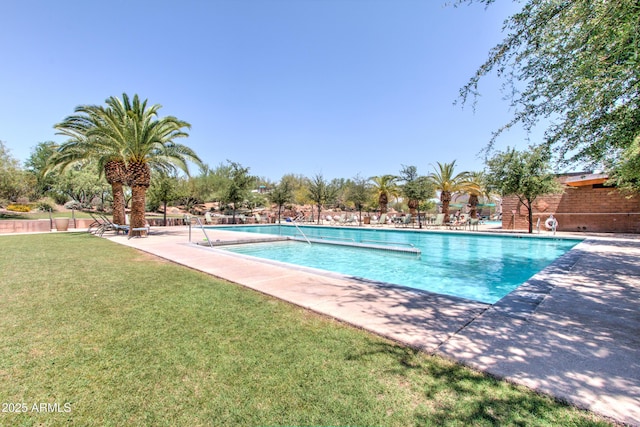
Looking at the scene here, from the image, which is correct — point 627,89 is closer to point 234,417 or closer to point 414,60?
point 234,417

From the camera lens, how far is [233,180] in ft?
84.9

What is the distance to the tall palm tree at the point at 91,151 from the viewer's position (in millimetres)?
13805

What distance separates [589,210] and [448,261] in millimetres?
13854

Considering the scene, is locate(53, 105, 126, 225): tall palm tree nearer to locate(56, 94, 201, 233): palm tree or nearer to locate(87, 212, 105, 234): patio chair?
locate(56, 94, 201, 233): palm tree

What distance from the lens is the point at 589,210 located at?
57.0ft

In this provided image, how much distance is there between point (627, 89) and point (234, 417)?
19.7 ft

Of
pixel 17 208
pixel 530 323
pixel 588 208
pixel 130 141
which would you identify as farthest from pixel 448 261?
pixel 17 208

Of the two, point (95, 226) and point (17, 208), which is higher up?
point (17, 208)

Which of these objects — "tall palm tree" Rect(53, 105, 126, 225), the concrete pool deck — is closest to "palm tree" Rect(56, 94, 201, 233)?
"tall palm tree" Rect(53, 105, 126, 225)

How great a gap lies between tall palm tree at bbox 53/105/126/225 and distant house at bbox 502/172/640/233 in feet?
81.0

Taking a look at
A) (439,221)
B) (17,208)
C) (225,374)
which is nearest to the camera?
(225,374)

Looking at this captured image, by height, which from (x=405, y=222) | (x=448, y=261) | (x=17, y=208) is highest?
(x=17, y=208)

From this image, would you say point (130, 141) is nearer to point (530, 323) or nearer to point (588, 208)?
point (530, 323)

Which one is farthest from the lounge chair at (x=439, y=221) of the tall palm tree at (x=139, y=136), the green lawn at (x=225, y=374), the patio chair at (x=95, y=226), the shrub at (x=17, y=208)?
the shrub at (x=17, y=208)
